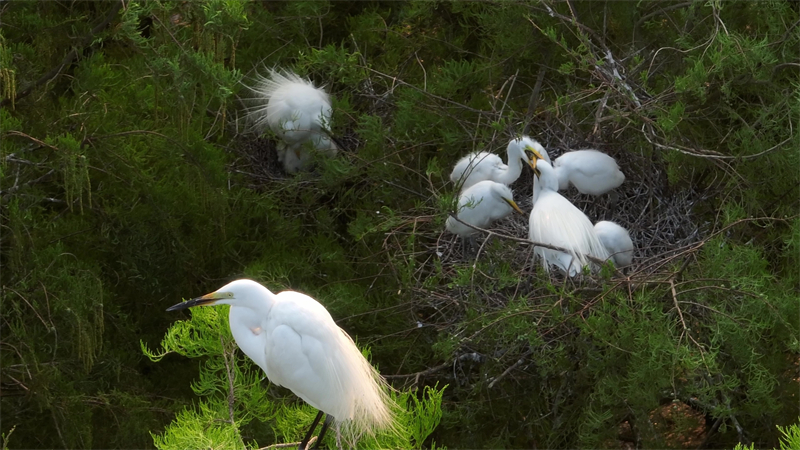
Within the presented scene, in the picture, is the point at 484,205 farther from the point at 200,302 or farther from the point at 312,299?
the point at 200,302

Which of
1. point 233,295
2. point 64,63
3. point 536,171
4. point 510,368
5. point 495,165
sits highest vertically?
point 233,295

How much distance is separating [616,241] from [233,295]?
1152 mm

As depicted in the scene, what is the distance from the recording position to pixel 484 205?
3025mm

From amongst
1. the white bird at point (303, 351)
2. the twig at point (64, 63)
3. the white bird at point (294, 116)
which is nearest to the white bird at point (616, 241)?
the white bird at point (303, 351)

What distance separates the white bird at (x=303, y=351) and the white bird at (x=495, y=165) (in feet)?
3.13

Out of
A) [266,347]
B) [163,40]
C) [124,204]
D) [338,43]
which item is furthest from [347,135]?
[266,347]

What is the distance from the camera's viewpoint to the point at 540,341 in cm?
247

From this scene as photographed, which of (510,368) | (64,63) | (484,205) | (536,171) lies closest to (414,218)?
(484,205)

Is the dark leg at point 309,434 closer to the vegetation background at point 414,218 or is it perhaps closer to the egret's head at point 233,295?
the vegetation background at point 414,218

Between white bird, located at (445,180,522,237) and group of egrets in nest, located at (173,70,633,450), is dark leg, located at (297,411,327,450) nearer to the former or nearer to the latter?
group of egrets in nest, located at (173,70,633,450)

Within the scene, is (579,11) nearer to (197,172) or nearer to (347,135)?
(347,135)

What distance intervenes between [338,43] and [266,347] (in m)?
2.04

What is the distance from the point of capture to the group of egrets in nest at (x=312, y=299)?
7.26ft

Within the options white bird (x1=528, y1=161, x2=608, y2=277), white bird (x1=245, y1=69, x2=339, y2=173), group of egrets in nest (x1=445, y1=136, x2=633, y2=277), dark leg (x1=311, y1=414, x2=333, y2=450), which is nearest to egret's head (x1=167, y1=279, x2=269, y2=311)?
dark leg (x1=311, y1=414, x2=333, y2=450)
